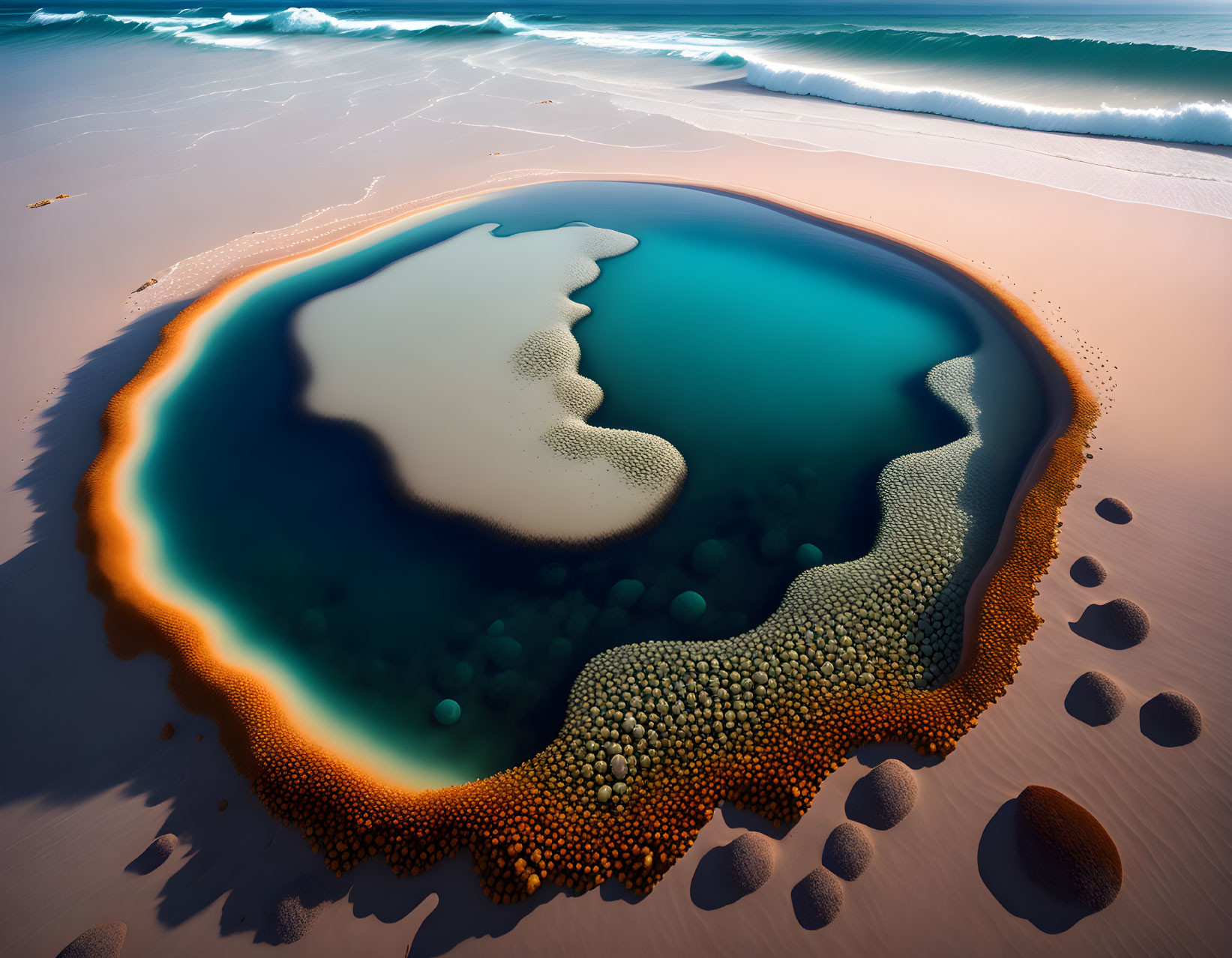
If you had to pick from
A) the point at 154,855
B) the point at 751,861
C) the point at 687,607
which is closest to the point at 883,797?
the point at 751,861

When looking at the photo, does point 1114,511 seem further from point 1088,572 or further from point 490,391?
point 490,391

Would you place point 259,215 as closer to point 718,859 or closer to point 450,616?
point 450,616

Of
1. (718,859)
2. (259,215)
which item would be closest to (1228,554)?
(718,859)

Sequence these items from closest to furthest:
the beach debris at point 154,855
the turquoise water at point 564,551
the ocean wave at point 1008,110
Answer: the beach debris at point 154,855 → the turquoise water at point 564,551 → the ocean wave at point 1008,110

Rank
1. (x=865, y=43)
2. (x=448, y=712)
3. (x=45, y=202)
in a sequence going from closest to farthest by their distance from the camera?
1. (x=448, y=712)
2. (x=45, y=202)
3. (x=865, y=43)

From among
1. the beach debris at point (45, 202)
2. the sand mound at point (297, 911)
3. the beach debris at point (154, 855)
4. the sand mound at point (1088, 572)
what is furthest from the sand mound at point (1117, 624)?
the beach debris at point (45, 202)

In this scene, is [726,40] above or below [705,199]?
above

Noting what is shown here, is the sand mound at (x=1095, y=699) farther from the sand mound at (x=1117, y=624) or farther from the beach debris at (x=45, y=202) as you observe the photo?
the beach debris at (x=45, y=202)
